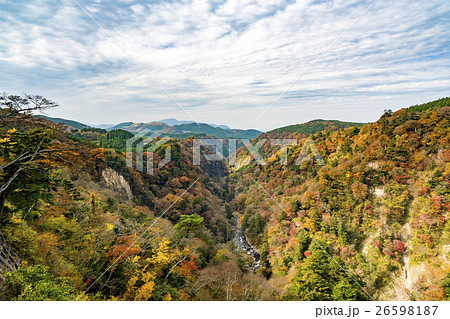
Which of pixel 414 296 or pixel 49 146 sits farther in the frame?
pixel 414 296

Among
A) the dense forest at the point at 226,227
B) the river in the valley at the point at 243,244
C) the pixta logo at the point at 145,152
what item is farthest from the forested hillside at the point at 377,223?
the pixta logo at the point at 145,152

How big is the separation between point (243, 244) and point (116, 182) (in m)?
27.3

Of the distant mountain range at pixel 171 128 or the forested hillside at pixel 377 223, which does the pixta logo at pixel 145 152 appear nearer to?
the distant mountain range at pixel 171 128

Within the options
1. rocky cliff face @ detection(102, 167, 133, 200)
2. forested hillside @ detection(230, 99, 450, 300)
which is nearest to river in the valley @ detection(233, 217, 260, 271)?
forested hillside @ detection(230, 99, 450, 300)

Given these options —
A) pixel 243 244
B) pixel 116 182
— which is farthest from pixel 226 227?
pixel 116 182

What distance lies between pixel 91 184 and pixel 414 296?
3547 cm

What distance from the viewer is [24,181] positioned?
21.2 feet

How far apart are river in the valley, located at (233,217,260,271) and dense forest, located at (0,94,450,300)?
1.31 metres

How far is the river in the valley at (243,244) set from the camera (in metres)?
33.6

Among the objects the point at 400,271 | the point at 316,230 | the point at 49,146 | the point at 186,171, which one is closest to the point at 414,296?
the point at 400,271

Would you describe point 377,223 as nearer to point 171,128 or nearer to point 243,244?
point 243,244

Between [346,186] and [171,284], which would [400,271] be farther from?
[171,284]

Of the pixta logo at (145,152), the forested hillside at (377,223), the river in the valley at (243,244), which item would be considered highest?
the pixta logo at (145,152)

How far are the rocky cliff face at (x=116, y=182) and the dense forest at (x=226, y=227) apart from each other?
209mm
